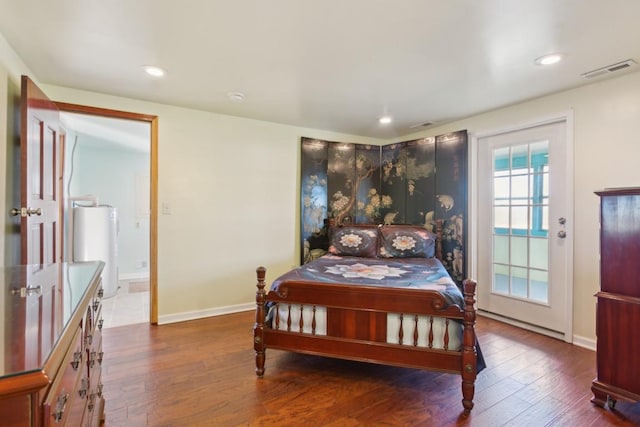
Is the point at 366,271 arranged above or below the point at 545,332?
above

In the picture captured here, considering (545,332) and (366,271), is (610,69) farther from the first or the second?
(366,271)

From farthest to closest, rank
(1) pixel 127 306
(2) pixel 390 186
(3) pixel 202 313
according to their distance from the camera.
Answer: (2) pixel 390 186, (1) pixel 127 306, (3) pixel 202 313

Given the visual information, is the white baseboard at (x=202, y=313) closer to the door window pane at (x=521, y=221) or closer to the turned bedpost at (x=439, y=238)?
the turned bedpost at (x=439, y=238)

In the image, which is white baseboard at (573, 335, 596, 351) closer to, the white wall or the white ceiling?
the white wall

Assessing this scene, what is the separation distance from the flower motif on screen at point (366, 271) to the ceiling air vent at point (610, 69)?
6.81 ft

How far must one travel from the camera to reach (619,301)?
177cm

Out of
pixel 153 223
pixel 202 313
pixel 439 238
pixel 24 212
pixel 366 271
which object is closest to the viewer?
pixel 24 212

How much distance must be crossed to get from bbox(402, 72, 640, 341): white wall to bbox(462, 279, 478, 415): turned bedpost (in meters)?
1.59

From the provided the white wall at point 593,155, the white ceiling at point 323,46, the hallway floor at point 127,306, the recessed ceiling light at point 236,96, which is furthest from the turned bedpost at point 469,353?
the hallway floor at point 127,306

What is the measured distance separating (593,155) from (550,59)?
3.23ft

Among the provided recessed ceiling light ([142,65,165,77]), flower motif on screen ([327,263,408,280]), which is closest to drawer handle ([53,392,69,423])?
flower motif on screen ([327,263,408,280])

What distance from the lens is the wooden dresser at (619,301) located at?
1.72 m

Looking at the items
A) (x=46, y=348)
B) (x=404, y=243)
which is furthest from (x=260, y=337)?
(x=404, y=243)

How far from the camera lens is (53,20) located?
173 cm
